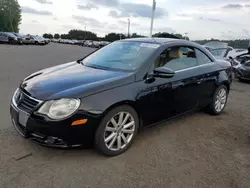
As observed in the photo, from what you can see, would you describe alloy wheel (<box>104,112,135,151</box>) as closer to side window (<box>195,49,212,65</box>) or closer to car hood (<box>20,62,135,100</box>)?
car hood (<box>20,62,135,100</box>)

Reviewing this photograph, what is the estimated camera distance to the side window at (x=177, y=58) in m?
4.02

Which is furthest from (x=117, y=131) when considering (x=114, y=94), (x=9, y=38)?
(x=9, y=38)

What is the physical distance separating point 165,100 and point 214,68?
5.27ft

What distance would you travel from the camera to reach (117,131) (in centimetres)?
340

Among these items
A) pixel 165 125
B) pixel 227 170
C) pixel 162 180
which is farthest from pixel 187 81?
pixel 162 180

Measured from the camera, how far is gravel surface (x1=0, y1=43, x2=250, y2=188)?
285cm

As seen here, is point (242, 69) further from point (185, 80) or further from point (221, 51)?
point (185, 80)

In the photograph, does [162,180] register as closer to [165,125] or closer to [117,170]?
[117,170]

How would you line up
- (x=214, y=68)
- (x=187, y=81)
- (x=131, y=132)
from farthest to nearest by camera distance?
1. (x=214, y=68)
2. (x=187, y=81)
3. (x=131, y=132)

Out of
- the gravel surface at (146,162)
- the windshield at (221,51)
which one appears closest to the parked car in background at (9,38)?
the windshield at (221,51)

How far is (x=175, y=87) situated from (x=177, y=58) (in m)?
0.58

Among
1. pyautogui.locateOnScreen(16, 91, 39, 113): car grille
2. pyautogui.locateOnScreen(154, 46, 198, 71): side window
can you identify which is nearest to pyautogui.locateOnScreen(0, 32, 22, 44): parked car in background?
pyautogui.locateOnScreen(154, 46, 198, 71): side window

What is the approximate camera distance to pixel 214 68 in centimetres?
493

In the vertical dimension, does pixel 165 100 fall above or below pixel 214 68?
below
